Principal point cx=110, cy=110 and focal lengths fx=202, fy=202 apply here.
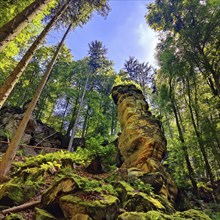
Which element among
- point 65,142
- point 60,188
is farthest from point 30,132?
point 60,188

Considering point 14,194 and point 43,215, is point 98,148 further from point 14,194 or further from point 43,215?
point 43,215

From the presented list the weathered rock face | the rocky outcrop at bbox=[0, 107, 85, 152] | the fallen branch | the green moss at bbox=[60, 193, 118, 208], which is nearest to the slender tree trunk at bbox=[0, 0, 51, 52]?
the green moss at bbox=[60, 193, 118, 208]

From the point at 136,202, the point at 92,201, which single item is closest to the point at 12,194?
the point at 92,201

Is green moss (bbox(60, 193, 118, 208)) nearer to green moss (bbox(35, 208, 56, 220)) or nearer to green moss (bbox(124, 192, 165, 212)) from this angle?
green moss (bbox(35, 208, 56, 220))

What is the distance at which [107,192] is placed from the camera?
207 inches

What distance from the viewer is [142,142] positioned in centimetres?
1036

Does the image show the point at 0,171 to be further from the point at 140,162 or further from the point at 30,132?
the point at 30,132

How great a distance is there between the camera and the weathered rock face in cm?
891

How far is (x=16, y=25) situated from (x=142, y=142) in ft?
Result: 26.0

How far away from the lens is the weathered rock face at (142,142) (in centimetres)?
891

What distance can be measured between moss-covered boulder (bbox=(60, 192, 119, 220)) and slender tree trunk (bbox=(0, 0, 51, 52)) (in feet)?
11.8

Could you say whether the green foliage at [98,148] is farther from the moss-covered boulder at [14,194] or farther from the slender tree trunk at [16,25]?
the slender tree trunk at [16,25]

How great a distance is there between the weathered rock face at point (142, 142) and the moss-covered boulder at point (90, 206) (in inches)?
133

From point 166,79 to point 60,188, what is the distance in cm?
1312
